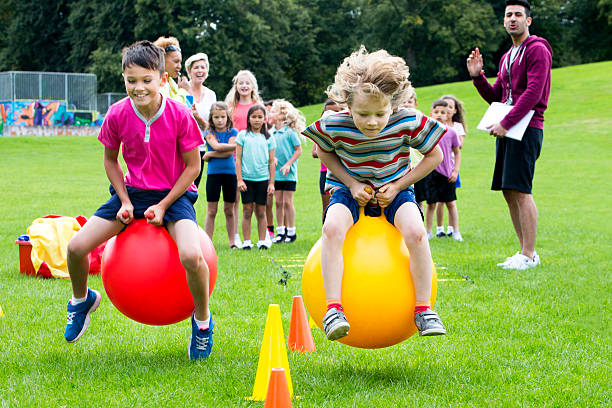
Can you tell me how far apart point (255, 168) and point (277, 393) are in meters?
7.01

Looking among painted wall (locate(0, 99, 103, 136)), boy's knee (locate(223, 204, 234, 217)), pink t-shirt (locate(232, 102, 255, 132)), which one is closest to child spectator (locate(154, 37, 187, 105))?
boy's knee (locate(223, 204, 234, 217))

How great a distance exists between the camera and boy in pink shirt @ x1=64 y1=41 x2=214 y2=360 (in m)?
4.86

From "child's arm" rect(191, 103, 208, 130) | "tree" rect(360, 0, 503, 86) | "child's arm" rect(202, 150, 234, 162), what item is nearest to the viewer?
"child's arm" rect(191, 103, 208, 130)

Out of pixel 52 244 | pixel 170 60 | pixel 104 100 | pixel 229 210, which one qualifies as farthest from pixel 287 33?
pixel 52 244

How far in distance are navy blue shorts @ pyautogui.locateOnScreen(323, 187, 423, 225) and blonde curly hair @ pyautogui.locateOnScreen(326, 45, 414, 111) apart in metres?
0.61

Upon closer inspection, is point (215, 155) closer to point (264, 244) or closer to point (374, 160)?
point (264, 244)

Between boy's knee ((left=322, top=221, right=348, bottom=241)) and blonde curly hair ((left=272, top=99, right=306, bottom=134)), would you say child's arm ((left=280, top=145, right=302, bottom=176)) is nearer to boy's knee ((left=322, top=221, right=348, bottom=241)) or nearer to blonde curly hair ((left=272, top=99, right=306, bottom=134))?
blonde curly hair ((left=272, top=99, right=306, bottom=134))

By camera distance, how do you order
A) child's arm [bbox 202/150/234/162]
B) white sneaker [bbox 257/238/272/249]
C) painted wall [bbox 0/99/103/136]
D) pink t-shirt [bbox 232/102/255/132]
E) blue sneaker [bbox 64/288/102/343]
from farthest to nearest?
painted wall [bbox 0/99/103/136] < pink t-shirt [bbox 232/102/255/132] < white sneaker [bbox 257/238/272/249] < child's arm [bbox 202/150/234/162] < blue sneaker [bbox 64/288/102/343]

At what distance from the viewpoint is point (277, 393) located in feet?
12.1


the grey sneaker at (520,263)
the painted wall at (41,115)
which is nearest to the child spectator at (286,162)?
the grey sneaker at (520,263)

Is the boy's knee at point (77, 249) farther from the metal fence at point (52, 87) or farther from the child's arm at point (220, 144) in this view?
the metal fence at point (52, 87)

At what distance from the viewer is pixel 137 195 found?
5012 mm

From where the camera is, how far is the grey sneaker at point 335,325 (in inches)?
166

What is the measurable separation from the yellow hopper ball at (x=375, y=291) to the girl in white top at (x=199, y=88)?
5.52 meters
